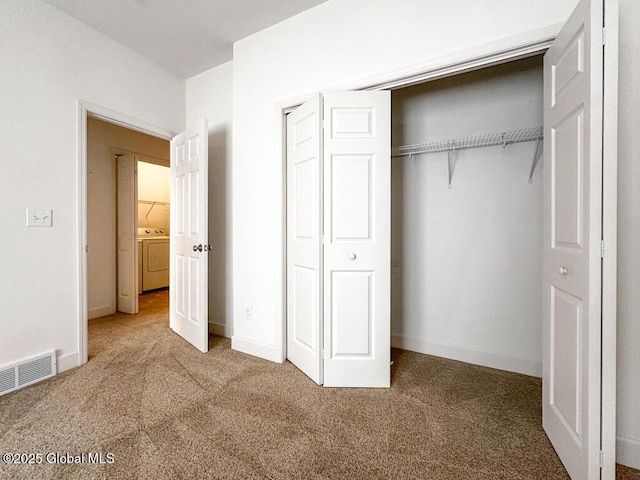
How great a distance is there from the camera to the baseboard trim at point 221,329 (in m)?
3.21

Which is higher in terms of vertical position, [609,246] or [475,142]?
[475,142]

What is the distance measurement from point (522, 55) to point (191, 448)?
2.68 meters

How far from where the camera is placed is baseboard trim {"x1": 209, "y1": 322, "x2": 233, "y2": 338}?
3211mm

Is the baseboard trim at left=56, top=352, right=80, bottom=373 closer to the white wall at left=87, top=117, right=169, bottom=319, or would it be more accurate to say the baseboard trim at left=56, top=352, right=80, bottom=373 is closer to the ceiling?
the white wall at left=87, top=117, right=169, bottom=319

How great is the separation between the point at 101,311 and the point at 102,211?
1.27 metres

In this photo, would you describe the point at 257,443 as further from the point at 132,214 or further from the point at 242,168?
the point at 132,214

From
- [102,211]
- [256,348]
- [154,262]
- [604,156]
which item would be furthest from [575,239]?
[154,262]

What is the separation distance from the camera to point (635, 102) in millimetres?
1403

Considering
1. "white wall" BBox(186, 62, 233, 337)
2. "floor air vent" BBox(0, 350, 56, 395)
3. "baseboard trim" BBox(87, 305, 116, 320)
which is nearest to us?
"floor air vent" BBox(0, 350, 56, 395)

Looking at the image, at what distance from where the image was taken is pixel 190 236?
2.94 metres

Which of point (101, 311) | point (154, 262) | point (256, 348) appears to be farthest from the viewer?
point (154, 262)

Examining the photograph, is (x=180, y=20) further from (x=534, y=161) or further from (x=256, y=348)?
(x=534, y=161)

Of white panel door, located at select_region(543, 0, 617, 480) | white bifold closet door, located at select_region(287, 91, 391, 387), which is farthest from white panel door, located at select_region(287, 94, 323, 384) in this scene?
white panel door, located at select_region(543, 0, 617, 480)

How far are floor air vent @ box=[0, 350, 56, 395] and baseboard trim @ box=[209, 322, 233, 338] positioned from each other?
1338 millimetres
